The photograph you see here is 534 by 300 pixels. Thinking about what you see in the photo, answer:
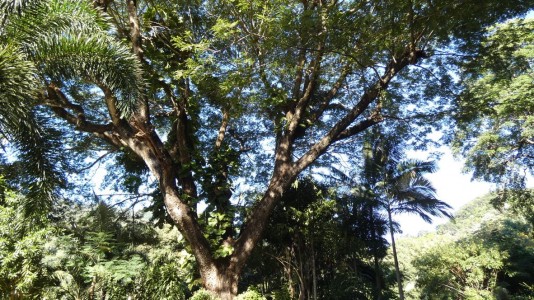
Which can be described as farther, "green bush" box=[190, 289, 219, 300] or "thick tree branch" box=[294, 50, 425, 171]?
"thick tree branch" box=[294, 50, 425, 171]

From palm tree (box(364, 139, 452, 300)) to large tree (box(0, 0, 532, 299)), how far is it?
4682 mm

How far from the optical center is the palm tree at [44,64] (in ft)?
12.1

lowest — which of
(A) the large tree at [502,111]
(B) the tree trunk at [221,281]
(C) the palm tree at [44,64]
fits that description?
(B) the tree trunk at [221,281]

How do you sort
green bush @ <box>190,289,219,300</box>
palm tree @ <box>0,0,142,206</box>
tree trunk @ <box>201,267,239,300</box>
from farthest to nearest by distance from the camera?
tree trunk @ <box>201,267,239,300</box>
green bush @ <box>190,289,219,300</box>
palm tree @ <box>0,0,142,206</box>

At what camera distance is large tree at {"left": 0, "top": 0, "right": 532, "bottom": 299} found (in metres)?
4.49

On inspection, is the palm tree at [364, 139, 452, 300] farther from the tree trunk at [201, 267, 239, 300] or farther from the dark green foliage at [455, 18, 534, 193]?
the tree trunk at [201, 267, 239, 300]

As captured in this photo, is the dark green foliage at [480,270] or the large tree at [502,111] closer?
the large tree at [502,111]

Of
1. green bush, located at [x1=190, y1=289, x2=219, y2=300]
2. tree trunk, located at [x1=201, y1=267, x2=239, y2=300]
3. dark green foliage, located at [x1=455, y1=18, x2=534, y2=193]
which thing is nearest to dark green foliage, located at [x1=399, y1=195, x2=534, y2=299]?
dark green foliage, located at [x1=455, y1=18, x2=534, y2=193]

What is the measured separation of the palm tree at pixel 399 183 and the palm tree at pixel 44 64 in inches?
409

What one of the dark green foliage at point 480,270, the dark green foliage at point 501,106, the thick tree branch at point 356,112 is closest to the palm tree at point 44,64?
the thick tree branch at point 356,112

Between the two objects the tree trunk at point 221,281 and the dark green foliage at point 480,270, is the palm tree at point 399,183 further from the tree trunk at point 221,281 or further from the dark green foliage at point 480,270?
the tree trunk at point 221,281

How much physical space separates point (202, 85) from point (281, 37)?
7.20ft

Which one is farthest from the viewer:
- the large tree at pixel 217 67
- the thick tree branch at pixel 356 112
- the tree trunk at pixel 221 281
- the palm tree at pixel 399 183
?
the palm tree at pixel 399 183

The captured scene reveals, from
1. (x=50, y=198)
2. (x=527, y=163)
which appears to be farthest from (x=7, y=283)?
(x=527, y=163)
